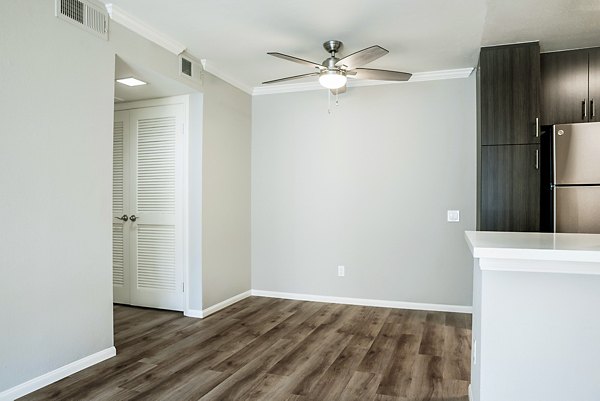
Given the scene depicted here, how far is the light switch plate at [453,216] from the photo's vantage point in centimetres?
433

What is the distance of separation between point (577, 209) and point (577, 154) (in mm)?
449

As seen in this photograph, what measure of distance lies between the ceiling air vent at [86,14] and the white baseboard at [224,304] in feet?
8.62

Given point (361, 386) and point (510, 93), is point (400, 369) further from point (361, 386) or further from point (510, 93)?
point (510, 93)

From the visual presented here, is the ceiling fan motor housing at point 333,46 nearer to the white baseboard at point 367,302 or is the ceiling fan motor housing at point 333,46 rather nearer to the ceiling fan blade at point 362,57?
the ceiling fan blade at point 362,57

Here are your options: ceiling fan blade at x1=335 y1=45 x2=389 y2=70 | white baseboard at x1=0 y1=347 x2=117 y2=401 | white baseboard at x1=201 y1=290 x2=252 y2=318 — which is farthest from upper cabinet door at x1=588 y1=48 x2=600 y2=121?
white baseboard at x1=0 y1=347 x2=117 y2=401

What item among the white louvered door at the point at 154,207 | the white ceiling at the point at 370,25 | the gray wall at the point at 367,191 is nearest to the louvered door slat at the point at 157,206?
the white louvered door at the point at 154,207

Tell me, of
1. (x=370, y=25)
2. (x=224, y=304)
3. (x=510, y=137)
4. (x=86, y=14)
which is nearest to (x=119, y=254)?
(x=224, y=304)

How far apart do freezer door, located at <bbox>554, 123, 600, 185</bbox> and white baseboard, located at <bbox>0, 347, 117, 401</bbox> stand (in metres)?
3.77

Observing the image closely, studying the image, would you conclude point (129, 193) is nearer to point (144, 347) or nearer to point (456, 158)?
point (144, 347)

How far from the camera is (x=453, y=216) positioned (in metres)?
4.34

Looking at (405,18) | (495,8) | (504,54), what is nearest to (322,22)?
(405,18)

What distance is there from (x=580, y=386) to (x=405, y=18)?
2575 millimetres

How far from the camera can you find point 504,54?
11.7 feet

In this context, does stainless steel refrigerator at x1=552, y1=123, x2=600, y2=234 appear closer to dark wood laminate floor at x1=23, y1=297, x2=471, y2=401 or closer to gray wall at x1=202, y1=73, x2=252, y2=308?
dark wood laminate floor at x1=23, y1=297, x2=471, y2=401
